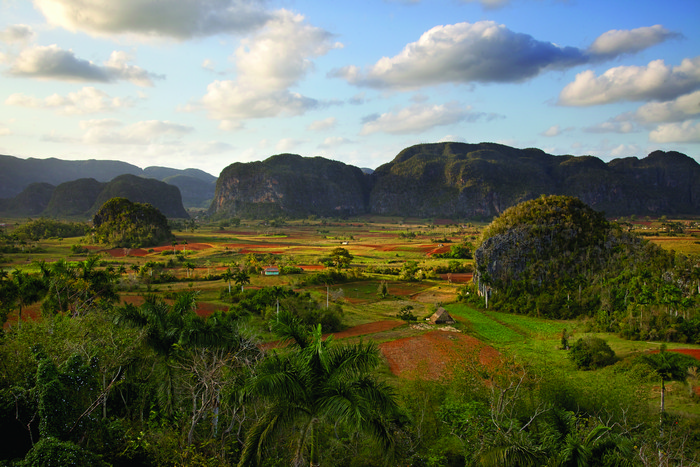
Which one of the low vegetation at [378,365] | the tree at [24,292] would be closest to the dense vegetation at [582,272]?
the low vegetation at [378,365]

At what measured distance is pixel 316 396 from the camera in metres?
7.52

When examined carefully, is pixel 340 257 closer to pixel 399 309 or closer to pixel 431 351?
pixel 399 309

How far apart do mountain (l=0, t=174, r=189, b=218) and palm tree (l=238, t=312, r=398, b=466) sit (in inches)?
7471

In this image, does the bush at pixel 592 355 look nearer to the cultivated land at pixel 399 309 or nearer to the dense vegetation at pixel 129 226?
the cultivated land at pixel 399 309

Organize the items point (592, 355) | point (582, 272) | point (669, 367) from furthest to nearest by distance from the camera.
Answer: point (582, 272), point (592, 355), point (669, 367)

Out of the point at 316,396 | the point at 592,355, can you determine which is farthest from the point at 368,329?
the point at 316,396

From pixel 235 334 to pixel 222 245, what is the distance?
74.4 m

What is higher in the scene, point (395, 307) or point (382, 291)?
point (382, 291)

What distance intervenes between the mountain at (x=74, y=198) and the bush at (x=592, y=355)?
598ft

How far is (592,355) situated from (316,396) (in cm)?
2115

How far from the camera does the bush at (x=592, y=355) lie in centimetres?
2303

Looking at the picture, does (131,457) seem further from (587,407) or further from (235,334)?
(587,407)

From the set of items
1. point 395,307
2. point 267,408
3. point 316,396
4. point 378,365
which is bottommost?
point 395,307

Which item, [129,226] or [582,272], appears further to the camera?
[129,226]
